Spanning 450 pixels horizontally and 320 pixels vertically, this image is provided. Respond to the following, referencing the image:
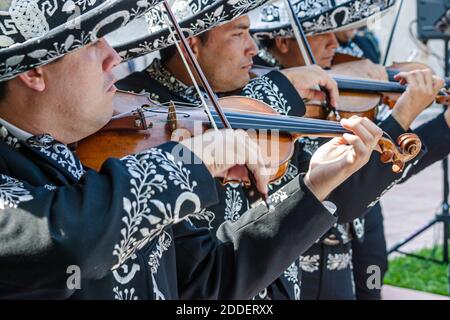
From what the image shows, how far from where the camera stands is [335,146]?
1.61m

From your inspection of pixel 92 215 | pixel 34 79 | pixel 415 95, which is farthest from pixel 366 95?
pixel 92 215

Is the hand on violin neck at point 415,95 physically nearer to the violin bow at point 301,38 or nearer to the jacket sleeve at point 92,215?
the violin bow at point 301,38

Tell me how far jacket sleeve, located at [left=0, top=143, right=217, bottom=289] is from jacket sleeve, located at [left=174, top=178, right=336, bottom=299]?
322 millimetres

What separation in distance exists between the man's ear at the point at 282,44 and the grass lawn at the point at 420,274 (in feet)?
6.71

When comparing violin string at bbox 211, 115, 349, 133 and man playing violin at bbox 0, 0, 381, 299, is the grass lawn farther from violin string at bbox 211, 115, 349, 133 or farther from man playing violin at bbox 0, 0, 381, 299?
man playing violin at bbox 0, 0, 381, 299

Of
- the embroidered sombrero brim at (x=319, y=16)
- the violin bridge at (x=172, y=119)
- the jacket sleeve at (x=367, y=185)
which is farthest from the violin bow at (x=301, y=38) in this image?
the violin bridge at (x=172, y=119)

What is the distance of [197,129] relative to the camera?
5.47 feet

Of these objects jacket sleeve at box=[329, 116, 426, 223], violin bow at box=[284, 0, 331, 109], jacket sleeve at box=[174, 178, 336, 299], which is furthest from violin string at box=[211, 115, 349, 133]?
violin bow at box=[284, 0, 331, 109]

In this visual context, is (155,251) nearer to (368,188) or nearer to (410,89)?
(368,188)

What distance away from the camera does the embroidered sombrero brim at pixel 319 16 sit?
8.52ft

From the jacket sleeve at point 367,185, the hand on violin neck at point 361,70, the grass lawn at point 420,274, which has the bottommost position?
the grass lawn at point 420,274

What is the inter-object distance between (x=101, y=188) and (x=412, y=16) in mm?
8486

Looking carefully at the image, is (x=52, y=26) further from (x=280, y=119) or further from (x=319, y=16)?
(x=319, y=16)
